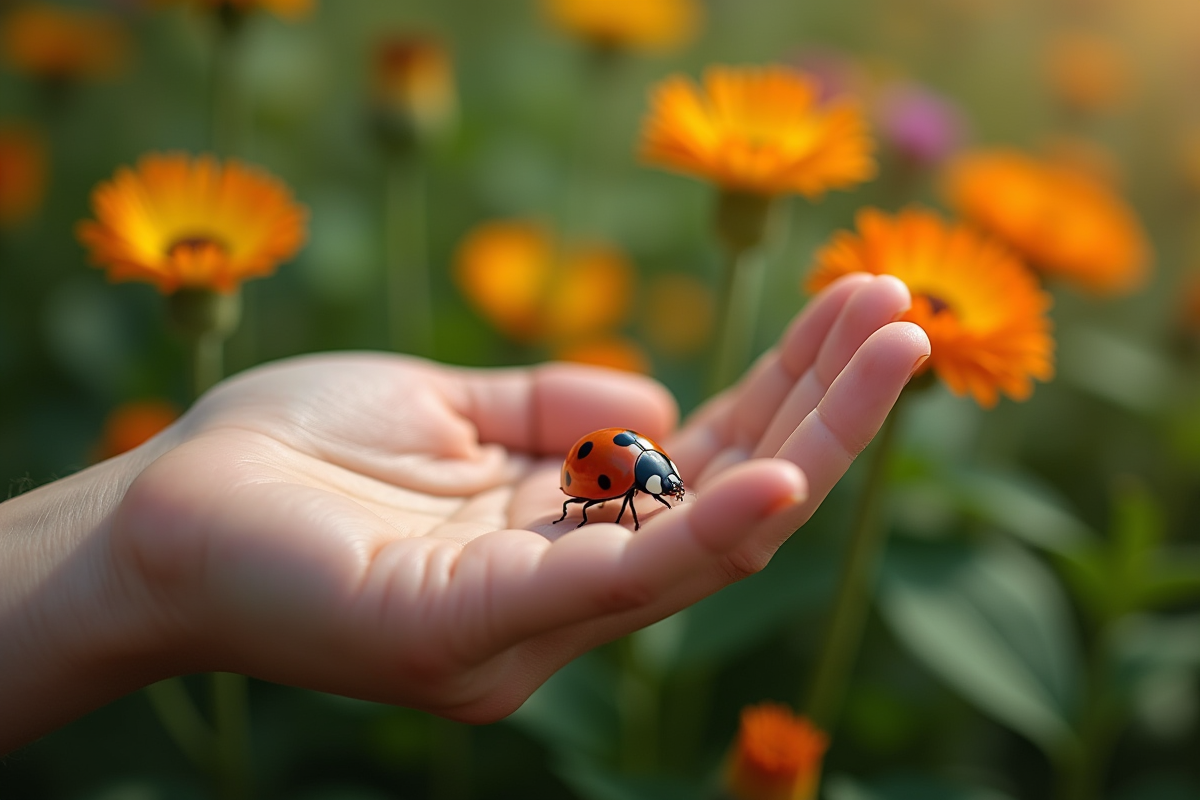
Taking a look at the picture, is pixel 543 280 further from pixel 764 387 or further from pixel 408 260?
pixel 764 387

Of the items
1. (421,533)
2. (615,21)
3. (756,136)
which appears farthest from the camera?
(615,21)

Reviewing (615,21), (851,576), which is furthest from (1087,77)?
(851,576)

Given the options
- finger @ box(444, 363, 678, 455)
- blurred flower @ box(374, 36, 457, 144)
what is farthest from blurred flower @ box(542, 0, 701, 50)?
finger @ box(444, 363, 678, 455)

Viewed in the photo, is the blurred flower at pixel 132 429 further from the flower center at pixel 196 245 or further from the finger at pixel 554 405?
the finger at pixel 554 405

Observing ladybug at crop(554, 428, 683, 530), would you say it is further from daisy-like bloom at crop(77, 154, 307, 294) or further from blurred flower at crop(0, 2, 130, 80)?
blurred flower at crop(0, 2, 130, 80)

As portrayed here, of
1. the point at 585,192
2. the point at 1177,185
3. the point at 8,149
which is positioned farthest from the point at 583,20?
the point at 1177,185

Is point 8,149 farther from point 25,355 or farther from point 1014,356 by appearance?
point 1014,356
